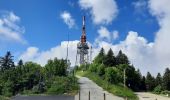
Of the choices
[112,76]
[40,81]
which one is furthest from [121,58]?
[40,81]

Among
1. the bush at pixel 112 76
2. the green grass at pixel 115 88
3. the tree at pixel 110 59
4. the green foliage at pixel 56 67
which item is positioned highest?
the tree at pixel 110 59

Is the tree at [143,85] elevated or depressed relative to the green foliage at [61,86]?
elevated

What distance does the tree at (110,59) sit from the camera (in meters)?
105

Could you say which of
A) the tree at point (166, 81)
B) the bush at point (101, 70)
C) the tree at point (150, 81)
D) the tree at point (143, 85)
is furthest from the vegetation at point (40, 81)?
the tree at point (150, 81)

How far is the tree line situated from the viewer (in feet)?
324

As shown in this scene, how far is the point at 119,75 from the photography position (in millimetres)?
84562

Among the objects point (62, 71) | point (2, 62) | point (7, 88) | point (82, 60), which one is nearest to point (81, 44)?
point (82, 60)

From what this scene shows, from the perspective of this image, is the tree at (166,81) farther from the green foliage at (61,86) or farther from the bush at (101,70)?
the green foliage at (61,86)

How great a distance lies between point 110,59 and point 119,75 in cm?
2119

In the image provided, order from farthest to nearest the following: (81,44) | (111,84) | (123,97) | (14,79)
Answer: (81,44) → (111,84) → (14,79) → (123,97)

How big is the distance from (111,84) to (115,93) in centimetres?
1133

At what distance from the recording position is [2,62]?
9856 centimetres

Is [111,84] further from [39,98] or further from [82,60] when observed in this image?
[82,60]

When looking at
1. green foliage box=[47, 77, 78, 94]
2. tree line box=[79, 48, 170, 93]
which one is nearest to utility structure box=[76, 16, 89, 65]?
tree line box=[79, 48, 170, 93]
